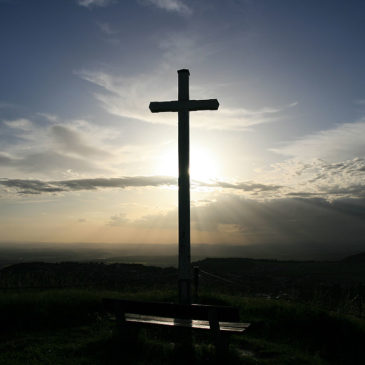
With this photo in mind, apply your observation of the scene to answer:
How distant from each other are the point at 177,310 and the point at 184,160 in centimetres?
304

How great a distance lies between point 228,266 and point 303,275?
5777mm

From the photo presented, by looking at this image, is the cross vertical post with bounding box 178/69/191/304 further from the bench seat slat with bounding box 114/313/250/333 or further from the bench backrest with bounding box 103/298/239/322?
the bench backrest with bounding box 103/298/239/322

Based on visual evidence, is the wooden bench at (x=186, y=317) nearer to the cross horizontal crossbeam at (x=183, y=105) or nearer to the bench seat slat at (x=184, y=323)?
the bench seat slat at (x=184, y=323)

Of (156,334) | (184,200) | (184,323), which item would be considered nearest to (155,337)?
(156,334)

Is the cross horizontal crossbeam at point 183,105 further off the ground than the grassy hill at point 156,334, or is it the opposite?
the cross horizontal crossbeam at point 183,105

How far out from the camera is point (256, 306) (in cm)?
826

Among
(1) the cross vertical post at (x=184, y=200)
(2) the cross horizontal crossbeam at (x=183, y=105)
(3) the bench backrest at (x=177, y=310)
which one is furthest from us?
(2) the cross horizontal crossbeam at (x=183, y=105)

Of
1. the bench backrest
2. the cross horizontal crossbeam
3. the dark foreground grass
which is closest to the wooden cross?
the cross horizontal crossbeam

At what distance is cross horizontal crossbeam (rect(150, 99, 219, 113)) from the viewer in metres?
7.49

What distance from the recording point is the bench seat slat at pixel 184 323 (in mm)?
5324

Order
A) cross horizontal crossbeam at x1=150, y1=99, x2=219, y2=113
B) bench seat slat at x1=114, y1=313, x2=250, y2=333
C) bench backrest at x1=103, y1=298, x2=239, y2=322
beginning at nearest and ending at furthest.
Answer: bench backrest at x1=103, y1=298, x2=239, y2=322 → bench seat slat at x1=114, y1=313, x2=250, y2=333 → cross horizontal crossbeam at x1=150, y1=99, x2=219, y2=113

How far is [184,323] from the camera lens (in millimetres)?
5609

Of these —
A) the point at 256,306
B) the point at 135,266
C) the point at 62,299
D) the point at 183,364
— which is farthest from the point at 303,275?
the point at 183,364

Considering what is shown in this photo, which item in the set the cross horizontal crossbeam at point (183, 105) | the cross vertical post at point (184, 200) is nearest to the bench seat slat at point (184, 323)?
the cross vertical post at point (184, 200)
